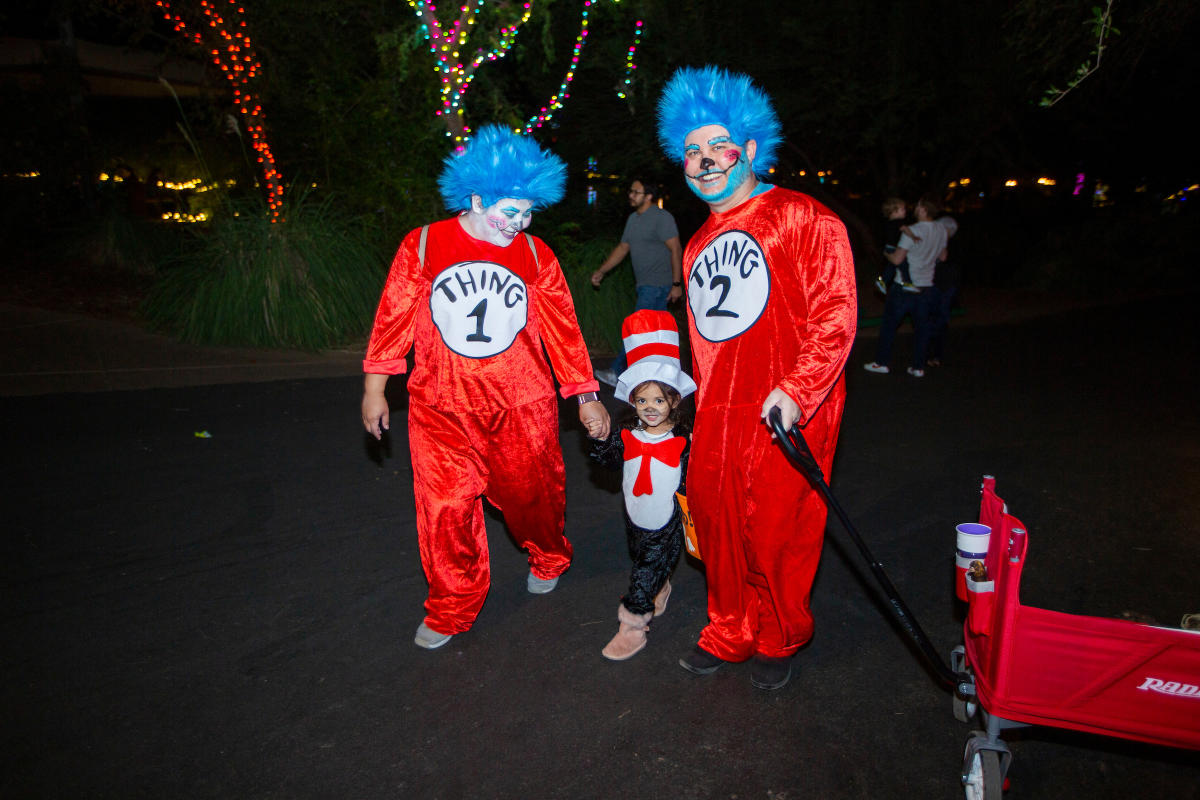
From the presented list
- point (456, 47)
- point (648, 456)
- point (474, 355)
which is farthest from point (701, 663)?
point (456, 47)

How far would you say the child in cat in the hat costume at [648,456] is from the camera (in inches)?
131

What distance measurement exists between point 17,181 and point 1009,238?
67.4ft

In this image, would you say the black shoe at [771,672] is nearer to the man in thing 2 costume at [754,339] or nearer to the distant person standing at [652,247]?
the man in thing 2 costume at [754,339]

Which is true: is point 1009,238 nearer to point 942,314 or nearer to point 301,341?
point 942,314

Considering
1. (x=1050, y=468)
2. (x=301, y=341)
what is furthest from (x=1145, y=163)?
(x=301, y=341)

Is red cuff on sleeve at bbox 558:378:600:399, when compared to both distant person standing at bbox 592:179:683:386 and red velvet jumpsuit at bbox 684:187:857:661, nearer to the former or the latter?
red velvet jumpsuit at bbox 684:187:857:661

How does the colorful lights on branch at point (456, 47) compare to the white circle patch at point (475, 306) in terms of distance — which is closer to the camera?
the white circle patch at point (475, 306)

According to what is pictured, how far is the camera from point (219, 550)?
4383 mm

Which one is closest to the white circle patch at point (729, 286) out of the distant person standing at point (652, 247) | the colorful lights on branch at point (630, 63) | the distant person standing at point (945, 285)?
the distant person standing at point (652, 247)

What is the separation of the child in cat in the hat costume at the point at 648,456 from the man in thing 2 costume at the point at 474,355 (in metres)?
0.18

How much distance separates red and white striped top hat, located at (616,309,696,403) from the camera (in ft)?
10.8

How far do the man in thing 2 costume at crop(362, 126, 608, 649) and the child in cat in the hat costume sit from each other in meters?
0.18

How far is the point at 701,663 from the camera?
3.26 meters

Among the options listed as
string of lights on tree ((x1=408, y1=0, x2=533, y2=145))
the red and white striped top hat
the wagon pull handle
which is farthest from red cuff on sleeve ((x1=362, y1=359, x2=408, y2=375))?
string of lights on tree ((x1=408, y1=0, x2=533, y2=145))
